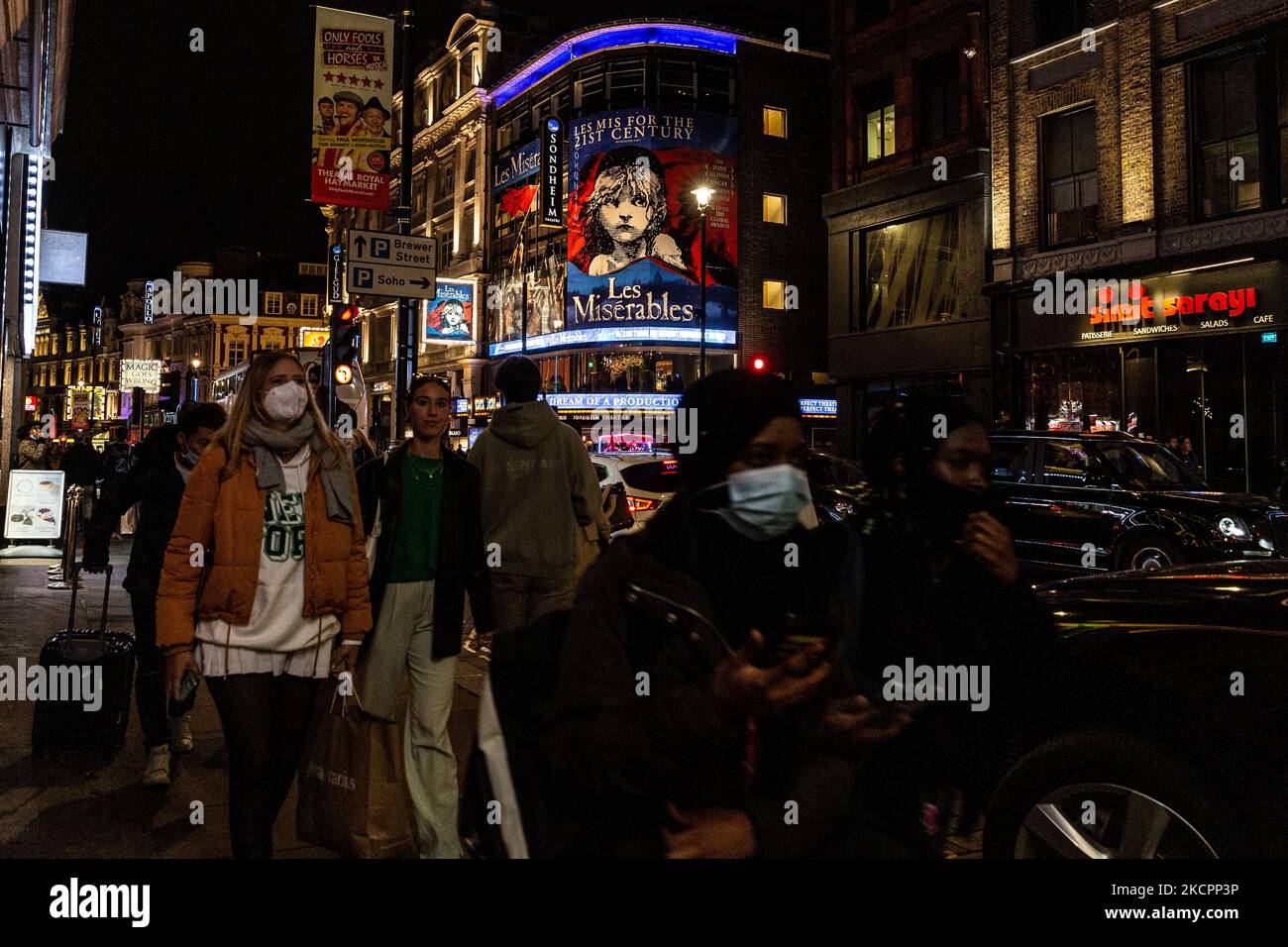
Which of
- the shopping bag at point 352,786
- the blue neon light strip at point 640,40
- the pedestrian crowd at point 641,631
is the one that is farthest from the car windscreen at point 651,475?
the blue neon light strip at point 640,40

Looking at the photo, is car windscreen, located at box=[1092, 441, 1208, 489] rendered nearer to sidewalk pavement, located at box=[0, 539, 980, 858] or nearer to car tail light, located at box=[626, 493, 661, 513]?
car tail light, located at box=[626, 493, 661, 513]

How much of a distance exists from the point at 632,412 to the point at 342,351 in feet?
84.5

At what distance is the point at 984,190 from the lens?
24875 mm

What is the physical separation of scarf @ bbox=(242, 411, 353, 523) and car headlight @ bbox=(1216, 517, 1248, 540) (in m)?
11.0

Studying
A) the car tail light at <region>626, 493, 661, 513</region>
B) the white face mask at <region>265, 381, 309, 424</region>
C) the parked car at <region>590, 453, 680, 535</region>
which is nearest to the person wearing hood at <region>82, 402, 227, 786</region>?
the white face mask at <region>265, 381, 309, 424</region>

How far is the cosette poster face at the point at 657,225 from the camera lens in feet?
121

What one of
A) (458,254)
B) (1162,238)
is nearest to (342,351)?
(1162,238)

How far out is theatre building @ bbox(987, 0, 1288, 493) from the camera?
1905cm

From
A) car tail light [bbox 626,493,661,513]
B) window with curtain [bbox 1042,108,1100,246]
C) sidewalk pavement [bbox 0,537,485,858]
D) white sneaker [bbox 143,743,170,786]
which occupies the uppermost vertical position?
window with curtain [bbox 1042,108,1100,246]

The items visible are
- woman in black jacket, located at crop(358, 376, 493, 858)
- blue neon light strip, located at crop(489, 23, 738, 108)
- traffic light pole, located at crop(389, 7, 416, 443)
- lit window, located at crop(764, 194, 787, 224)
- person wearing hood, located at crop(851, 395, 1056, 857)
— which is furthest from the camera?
lit window, located at crop(764, 194, 787, 224)

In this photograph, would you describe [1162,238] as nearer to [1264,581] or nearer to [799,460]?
[1264,581]

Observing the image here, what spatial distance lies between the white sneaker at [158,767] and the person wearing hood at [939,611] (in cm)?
442

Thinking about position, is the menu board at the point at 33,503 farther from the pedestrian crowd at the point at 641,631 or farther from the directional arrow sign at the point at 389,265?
the pedestrian crowd at the point at 641,631

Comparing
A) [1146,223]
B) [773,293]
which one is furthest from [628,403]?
[1146,223]
